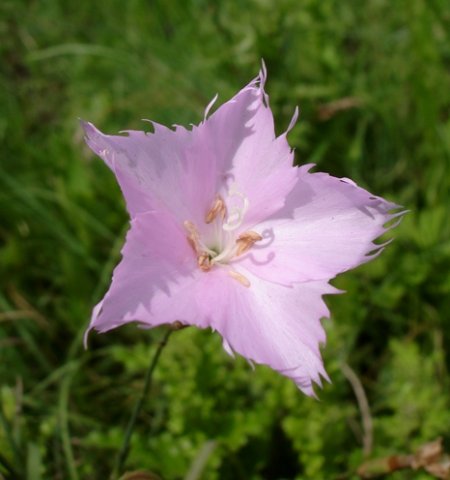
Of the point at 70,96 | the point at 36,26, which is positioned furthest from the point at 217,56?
the point at 36,26

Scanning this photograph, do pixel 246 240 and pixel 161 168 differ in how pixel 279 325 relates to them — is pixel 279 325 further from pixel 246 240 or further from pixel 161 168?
pixel 161 168

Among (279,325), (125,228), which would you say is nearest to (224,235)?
(279,325)

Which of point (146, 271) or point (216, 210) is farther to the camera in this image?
point (216, 210)

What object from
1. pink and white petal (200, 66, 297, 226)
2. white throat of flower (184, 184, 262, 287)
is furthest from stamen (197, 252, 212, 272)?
pink and white petal (200, 66, 297, 226)

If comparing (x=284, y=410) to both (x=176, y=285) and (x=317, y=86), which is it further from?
(x=317, y=86)

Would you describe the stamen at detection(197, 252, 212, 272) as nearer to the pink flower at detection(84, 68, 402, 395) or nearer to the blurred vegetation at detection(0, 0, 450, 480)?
the pink flower at detection(84, 68, 402, 395)
